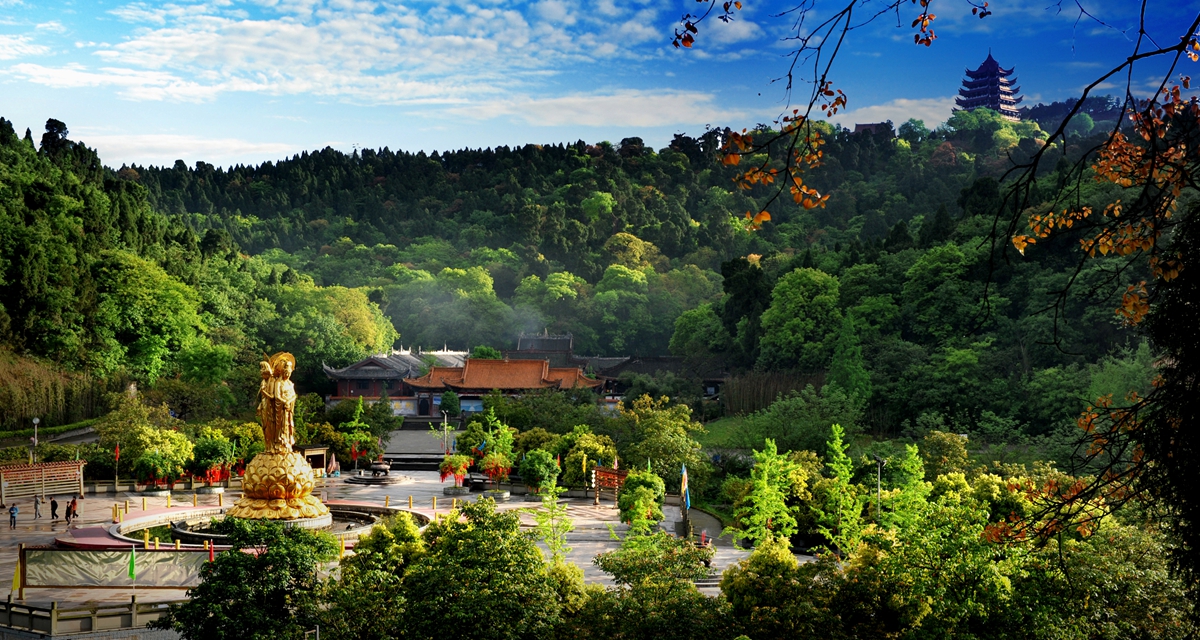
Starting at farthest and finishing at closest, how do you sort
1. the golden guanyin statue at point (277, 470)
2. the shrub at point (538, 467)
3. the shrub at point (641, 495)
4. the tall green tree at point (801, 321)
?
the tall green tree at point (801, 321)
the shrub at point (538, 467)
the golden guanyin statue at point (277, 470)
the shrub at point (641, 495)

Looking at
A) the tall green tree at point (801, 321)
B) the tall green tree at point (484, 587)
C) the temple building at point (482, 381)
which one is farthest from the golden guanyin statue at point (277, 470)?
the temple building at point (482, 381)

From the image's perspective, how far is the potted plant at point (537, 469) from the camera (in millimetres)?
30375

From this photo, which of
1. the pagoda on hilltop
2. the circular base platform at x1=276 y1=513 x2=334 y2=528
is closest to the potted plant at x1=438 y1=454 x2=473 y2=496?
the circular base platform at x1=276 y1=513 x2=334 y2=528

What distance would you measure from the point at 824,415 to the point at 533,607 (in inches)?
830

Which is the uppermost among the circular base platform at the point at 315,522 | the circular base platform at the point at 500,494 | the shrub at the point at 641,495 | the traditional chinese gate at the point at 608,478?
the shrub at the point at 641,495

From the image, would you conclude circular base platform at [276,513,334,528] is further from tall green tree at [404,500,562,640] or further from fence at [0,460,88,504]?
tall green tree at [404,500,562,640]

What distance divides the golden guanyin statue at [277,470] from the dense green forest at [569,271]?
13.9 m

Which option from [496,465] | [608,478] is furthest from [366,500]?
[608,478]

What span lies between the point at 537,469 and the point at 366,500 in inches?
182

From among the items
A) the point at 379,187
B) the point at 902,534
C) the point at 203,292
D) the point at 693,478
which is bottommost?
the point at 693,478

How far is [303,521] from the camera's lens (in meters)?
22.6

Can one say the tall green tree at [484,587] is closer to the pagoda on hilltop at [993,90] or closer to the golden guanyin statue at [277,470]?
the golden guanyin statue at [277,470]

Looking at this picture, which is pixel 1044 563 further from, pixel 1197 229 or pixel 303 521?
pixel 303 521

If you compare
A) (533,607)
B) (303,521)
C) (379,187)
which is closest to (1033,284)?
(303,521)
